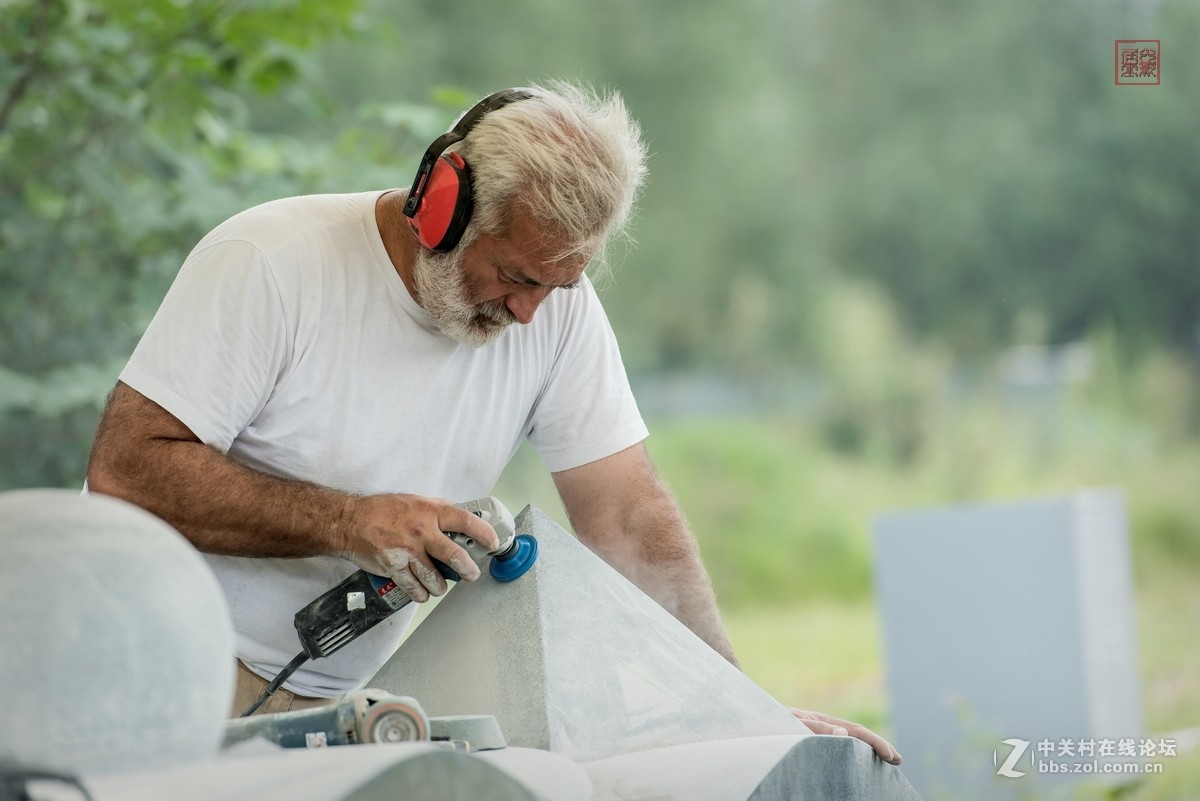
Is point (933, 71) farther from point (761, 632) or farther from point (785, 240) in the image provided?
point (761, 632)

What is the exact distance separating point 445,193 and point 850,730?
3.56ft

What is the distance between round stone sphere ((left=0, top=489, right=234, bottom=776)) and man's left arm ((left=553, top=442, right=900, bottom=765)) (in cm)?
125

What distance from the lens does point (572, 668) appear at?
175 centimetres

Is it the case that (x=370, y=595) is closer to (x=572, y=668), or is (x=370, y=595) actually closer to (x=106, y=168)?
(x=572, y=668)

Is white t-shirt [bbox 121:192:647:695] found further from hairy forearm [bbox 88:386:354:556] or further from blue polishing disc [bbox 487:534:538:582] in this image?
blue polishing disc [bbox 487:534:538:582]

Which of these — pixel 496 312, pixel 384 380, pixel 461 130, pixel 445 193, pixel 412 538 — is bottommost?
pixel 412 538

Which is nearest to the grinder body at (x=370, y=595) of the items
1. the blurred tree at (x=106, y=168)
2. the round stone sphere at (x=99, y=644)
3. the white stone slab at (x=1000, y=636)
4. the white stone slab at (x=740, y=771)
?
the white stone slab at (x=740, y=771)

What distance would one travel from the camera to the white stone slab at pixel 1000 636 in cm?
535

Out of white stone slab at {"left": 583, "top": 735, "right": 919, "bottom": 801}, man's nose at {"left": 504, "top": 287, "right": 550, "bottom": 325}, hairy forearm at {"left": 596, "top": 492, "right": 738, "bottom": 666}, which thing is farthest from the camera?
hairy forearm at {"left": 596, "top": 492, "right": 738, "bottom": 666}

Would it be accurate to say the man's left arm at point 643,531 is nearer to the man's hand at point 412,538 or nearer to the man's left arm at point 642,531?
the man's left arm at point 642,531

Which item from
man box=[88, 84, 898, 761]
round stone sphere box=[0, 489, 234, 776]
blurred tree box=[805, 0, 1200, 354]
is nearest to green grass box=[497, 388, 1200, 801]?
blurred tree box=[805, 0, 1200, 354]

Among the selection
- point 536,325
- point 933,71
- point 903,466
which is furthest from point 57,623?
point 933,71

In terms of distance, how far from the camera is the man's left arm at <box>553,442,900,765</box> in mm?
2312

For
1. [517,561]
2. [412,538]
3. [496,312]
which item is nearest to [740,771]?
[517,561]
